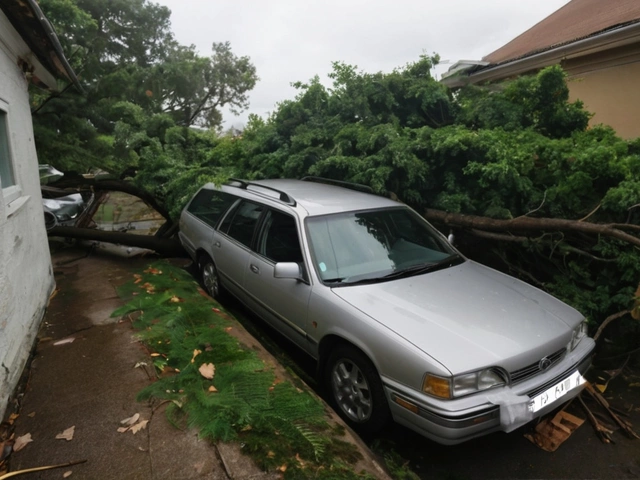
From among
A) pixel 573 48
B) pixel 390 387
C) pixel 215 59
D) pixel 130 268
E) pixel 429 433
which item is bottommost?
pixel 130 268

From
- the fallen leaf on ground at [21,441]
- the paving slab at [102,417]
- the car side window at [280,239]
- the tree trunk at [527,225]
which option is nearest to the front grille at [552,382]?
the paving slab at [102,417]

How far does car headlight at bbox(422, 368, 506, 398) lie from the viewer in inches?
98.2

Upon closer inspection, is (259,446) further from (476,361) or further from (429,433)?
(476,361)

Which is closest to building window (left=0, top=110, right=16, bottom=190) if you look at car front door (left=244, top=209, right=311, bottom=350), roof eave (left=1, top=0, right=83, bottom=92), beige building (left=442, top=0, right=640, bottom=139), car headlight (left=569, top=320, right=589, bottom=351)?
roof eave (left=1, top=0, right=83, bottom=92)

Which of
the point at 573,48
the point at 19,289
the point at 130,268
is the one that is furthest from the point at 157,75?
the point at 19,289

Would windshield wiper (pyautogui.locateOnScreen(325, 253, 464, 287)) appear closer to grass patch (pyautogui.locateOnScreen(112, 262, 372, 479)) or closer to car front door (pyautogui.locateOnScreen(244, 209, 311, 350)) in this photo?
car front door (pyautogui.locateOnScreen(244, 209, 311, 350))

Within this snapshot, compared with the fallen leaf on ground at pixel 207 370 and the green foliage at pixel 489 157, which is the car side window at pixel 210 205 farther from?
the fallen leaf on ground at pixel 207 370

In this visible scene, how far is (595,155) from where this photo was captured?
405 centimetres

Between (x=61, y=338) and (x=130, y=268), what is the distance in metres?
2.47

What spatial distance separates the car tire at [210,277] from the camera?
17.0ft

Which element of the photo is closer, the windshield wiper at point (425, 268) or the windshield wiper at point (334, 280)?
the windshield wiper at point (334, 280)

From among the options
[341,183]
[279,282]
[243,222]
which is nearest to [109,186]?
[243,222]

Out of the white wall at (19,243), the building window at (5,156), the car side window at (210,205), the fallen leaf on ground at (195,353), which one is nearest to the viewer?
the white wall at (19,243)

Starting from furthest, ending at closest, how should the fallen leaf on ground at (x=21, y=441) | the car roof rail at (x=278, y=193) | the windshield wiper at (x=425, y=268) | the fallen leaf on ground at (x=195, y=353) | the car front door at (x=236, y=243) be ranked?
1. the car front door at (x=236, y=243)
2. the car roof rail at (x=278, y=193)
3. the windshield wiper at (x=425, y=268)
4. the fallen leaf on ground at (x=195, y=353)
5. the fallen leaf on ground at (x=21, y=441)
